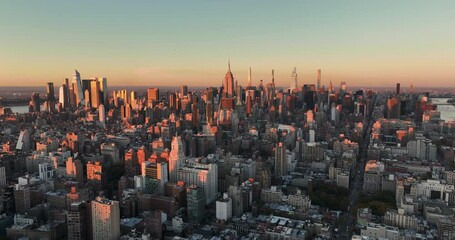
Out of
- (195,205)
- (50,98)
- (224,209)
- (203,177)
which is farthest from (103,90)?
(224,209)

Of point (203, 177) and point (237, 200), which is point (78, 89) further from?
point (237, 200)

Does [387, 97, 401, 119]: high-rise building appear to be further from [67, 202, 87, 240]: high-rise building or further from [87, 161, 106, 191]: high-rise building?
[67, 202, 87, 240]: high-rise building

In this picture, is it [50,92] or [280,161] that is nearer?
[280,161]

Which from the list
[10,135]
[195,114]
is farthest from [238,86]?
[10,135]

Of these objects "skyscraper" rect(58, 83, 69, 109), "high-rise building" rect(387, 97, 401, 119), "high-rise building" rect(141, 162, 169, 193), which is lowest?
"high-rise building" rect(141, 162, 169, 193)

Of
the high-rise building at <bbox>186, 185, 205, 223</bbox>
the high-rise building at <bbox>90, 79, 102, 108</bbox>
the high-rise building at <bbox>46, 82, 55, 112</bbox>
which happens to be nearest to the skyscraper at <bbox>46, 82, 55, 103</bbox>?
the high-rise building at <bbox>46, 82, 55, 112</bbox>

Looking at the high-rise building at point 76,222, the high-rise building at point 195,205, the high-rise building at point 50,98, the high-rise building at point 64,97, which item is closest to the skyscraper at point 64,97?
the high-rise building at point 64,97

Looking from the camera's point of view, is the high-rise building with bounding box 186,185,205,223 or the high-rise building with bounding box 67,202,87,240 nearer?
the high-rise building with bounding box 67,202,87,240

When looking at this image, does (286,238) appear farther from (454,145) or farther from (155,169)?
(454,145)
